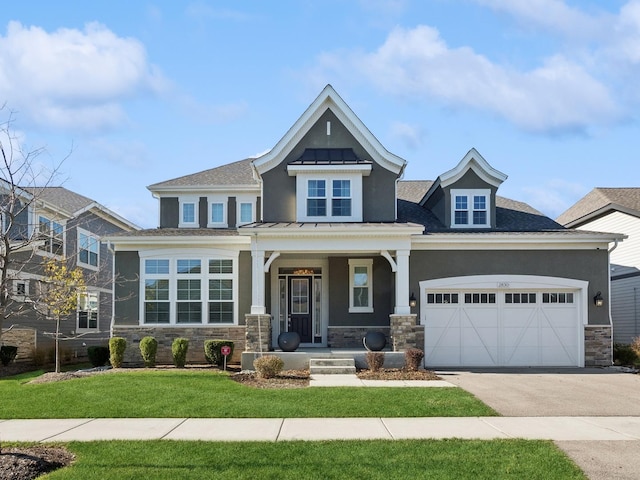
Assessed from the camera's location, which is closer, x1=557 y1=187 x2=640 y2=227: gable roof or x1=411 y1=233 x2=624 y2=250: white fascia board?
x1=411 y1=233 x2=624 y2=250: white fascia board

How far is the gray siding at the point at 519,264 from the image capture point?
19578 millimetres

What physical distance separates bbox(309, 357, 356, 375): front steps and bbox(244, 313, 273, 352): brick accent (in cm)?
162

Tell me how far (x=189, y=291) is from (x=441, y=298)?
817cm

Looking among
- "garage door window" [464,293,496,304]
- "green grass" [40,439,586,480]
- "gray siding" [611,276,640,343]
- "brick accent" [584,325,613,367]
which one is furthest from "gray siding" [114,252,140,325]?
"gray siding" [611,276,640,343]

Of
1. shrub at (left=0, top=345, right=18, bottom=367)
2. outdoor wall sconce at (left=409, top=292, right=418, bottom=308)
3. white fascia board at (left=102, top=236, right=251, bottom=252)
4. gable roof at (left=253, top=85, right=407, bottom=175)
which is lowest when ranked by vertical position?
shrub at (left=0, top=345, right=18, bottom=367)

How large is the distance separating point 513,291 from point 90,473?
49.4 ft

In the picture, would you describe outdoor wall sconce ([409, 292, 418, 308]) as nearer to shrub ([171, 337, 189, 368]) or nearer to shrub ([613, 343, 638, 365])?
shrub ([613, 343, 638, 365])

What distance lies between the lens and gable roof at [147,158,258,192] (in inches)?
915

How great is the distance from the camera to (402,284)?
18.8 meters

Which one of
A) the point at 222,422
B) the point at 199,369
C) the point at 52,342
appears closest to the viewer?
the point at 222,422

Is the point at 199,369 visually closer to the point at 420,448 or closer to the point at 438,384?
the point at 438,384

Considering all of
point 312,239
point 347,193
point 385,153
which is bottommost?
point 312,239

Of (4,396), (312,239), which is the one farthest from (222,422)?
(312,239)

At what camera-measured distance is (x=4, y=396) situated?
44.8 feet
